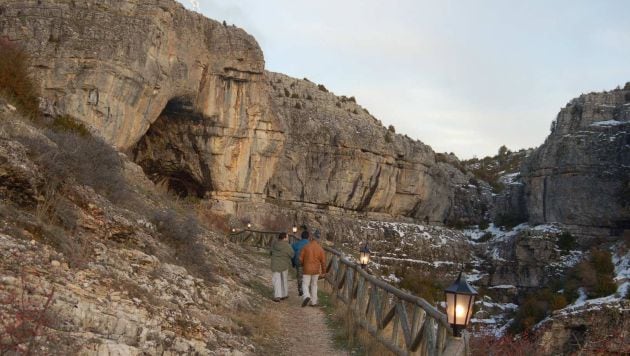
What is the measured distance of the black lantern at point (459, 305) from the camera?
6953mm

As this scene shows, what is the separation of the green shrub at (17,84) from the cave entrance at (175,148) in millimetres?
19539

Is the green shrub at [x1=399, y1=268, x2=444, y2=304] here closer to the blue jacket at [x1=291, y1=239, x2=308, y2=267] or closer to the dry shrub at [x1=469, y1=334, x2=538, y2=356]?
the dry shrub at [x1=469, y1=334, x2=538, y2=356]

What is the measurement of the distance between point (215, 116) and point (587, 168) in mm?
39453

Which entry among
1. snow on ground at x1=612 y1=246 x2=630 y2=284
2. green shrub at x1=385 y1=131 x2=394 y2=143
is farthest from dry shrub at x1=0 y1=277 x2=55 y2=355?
green shrub at x1=385 y1=131 x2=394 y2=143

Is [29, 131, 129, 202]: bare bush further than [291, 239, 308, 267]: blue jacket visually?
No

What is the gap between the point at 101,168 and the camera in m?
11.9

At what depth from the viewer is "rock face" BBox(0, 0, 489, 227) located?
2698 cm

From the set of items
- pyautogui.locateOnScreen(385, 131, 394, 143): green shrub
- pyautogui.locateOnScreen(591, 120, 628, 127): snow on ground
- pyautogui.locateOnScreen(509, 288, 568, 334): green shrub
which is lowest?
pyautogui.locateOnScreen(509, 288, 568, 334): green shrub

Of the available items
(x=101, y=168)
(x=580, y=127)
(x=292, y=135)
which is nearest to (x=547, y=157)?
(x=580, y=127)

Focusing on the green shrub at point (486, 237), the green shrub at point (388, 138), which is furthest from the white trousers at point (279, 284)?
the green shrub at point (486, 237)

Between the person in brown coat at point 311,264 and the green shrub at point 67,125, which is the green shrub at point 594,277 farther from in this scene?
the green shrub at point 67,125

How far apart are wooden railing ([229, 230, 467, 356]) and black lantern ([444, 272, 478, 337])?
0.18 metres

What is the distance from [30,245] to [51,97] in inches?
855

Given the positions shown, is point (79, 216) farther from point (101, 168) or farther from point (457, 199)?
point (457, 199)
